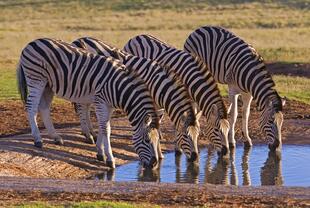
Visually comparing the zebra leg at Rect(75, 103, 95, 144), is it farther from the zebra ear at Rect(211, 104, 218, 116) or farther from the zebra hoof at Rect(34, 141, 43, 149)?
the zebra ear at Rect(211, 104, 218, 116)

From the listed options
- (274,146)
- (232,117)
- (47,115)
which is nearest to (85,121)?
(47,115)

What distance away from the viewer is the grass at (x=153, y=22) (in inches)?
1557

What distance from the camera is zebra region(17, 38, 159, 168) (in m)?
14.9

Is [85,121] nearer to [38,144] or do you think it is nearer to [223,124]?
[38,144]

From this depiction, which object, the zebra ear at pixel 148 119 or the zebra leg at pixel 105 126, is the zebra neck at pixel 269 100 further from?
the zebra leg at pixel 105 126

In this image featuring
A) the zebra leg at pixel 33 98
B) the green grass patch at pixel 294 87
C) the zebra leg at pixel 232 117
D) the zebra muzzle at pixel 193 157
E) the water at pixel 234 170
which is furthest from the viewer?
the green grass patch at pixel 294 87

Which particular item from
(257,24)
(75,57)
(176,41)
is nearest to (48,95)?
(75,57)

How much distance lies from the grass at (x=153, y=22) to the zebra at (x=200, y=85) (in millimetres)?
8116

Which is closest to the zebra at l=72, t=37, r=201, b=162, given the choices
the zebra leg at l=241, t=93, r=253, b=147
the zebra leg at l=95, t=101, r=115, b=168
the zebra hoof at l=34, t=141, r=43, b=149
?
the zebra leg at l=95, t=101, r=115, b=168

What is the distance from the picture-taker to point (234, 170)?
15.3 metres

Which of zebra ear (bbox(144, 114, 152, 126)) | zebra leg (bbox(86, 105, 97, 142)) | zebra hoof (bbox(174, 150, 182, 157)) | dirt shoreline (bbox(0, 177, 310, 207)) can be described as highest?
zebra ear (bbox(144, 114, 152, 126))

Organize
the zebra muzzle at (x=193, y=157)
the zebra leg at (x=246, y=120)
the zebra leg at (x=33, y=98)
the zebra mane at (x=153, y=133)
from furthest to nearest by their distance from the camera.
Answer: the zebra leg at (x=246, y=120) < the zebra leg at (x=33, y=98) < the zebra muzzle at (x=193, y=157) < the zebra mane at (x=153, y=133)

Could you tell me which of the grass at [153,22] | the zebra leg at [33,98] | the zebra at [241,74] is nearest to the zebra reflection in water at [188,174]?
the zebra at [241,74]

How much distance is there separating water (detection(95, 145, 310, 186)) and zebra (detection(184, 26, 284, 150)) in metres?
0.53
